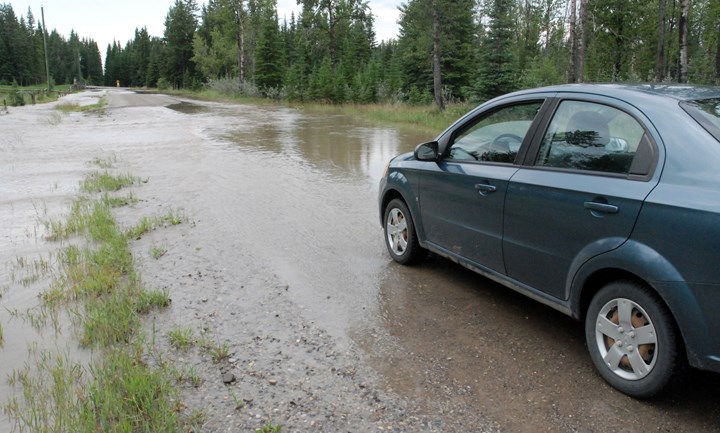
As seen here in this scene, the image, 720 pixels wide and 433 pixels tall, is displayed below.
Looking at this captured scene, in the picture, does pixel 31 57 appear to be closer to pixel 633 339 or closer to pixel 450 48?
pixel 450 48

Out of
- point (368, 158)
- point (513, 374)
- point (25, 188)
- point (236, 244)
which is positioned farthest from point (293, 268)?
point (368, 158)

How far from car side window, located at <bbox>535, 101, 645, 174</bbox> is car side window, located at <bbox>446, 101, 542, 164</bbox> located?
0.28m

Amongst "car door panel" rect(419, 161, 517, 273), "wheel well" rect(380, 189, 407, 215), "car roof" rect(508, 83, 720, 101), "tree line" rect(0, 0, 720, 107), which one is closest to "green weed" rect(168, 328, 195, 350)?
"car door panel" rect(419, 161, 517, 273)

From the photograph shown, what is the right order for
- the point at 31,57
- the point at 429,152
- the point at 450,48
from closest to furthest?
the point at 429,152 < the point at 450,48 < the point at 31,57

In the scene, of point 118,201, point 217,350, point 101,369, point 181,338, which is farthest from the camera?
point 118,201

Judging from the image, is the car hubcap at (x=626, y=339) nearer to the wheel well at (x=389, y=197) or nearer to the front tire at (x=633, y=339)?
the front tire at (x=633, y=339)

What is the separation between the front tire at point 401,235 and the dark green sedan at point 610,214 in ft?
2.45

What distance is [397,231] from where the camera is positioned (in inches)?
223

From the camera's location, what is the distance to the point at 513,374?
3.48 metres

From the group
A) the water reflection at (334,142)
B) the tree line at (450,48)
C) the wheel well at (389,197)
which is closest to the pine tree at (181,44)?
the tree line at (450,48)

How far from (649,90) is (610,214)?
974mm

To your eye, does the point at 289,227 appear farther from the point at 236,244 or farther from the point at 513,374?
the point at 513,374

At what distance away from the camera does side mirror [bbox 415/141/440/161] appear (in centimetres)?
485

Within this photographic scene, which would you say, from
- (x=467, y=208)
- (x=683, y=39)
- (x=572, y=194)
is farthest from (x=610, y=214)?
Result: (x=683, y=39)
